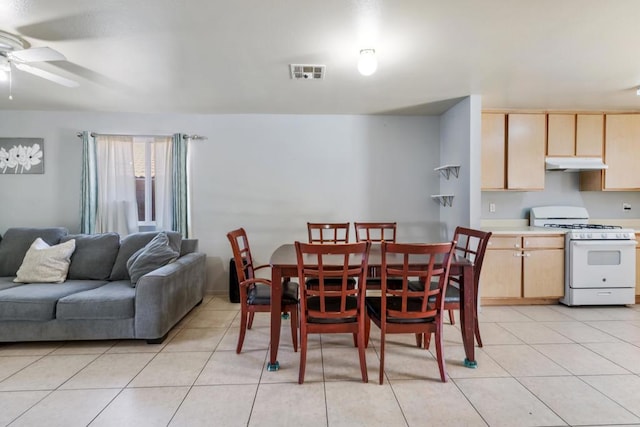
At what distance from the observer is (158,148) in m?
3.86

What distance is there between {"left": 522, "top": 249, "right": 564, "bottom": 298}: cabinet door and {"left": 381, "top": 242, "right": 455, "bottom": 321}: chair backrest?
1966 millimetres

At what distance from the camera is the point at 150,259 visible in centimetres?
284

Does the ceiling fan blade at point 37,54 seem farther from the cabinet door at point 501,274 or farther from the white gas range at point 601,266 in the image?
the white gas range at point 601,266

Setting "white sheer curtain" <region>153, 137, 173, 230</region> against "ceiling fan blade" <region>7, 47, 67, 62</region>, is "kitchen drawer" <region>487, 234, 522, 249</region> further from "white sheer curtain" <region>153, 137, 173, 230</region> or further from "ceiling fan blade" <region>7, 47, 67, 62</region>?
"ceiling fan blade" <region>7, 47, 67, 62</region>

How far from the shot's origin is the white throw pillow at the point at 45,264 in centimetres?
293

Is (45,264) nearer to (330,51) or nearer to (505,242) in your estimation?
(330,51)

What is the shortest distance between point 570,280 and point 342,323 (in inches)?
117

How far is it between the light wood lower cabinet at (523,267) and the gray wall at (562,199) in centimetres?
63

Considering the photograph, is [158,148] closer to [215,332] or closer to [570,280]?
[215,332]

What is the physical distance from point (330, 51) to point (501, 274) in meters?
2.97

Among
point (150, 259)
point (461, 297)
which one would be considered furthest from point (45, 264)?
point (461, 297)

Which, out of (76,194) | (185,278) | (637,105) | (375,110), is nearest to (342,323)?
(185,278)

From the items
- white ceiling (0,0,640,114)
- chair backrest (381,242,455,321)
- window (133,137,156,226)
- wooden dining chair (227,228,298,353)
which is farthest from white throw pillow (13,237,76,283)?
chair backrest (381,242,455,321)

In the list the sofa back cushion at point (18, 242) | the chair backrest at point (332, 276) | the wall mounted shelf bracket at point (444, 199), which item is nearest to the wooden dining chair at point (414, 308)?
the chair backrest at point (332, 276)
